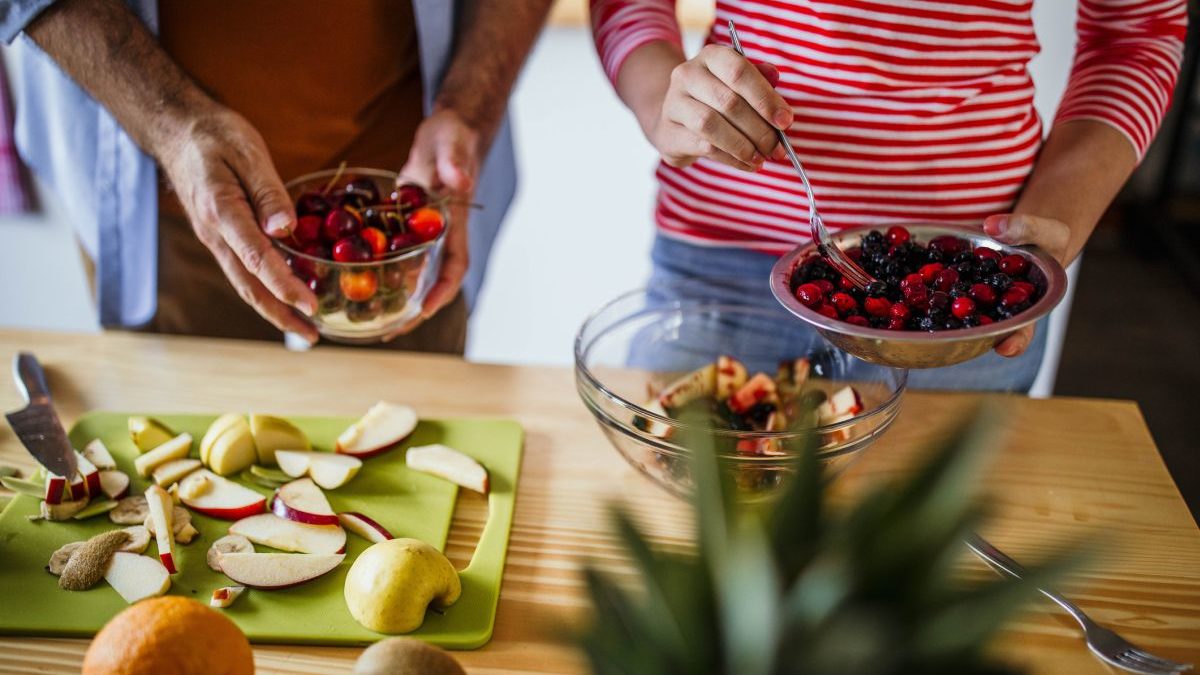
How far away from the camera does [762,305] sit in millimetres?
1278

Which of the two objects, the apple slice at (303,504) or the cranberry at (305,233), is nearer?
the apple slice at (303,504)

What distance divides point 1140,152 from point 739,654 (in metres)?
1.01

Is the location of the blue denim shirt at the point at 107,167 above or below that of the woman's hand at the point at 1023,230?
below

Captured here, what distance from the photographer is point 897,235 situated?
1063 millimetres

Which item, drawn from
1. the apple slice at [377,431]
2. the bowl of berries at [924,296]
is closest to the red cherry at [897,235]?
Result: the bowl of berries at [924,296]

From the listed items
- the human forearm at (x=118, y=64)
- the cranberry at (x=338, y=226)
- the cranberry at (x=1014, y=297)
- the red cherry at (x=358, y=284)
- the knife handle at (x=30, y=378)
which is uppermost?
the human forearm at (x=118, y=64)

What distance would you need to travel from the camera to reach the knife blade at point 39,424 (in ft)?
3.36

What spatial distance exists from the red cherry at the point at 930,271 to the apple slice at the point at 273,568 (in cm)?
64

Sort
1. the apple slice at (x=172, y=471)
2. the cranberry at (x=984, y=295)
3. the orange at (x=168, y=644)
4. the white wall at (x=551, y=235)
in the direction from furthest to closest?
1. the white wall at (x=551, y=235)
2. the apple slice at (x=172, y=471)
3. the cranberry at (x=984, y=295)
4. the orange at (x=168, y=644)

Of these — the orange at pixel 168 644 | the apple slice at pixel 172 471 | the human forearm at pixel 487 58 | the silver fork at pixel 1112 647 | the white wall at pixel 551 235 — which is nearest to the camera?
the orange at pixel 168 644

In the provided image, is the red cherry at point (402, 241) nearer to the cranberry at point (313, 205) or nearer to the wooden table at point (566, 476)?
Answer: the cranberry at point (313, 205)

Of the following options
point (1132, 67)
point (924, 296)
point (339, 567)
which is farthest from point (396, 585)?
point (1132, 67)

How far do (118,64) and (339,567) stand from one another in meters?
0.72

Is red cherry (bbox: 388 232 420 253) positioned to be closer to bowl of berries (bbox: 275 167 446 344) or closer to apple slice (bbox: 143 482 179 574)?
bowl of berries (bbox: 275 167 446 344)
